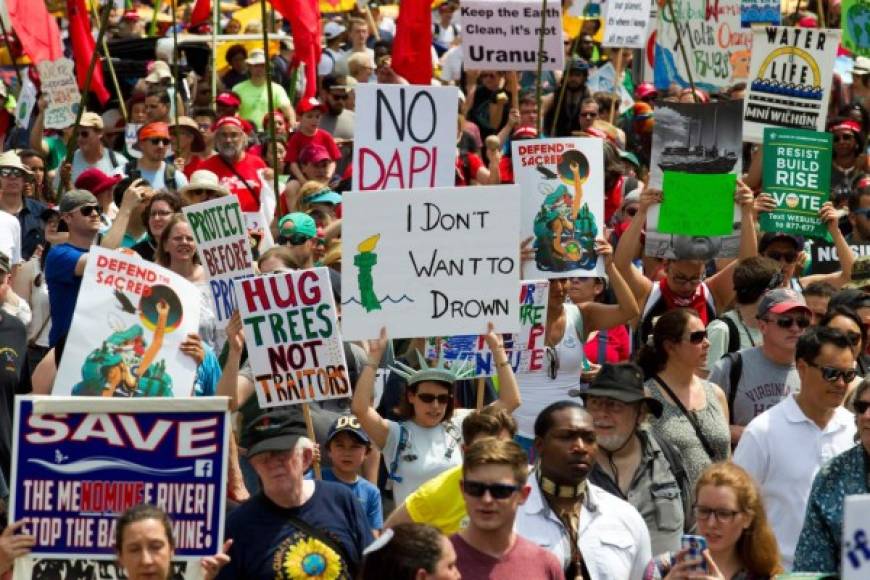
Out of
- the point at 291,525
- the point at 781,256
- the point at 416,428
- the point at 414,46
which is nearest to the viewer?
the point at 291,525

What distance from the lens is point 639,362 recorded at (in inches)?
357

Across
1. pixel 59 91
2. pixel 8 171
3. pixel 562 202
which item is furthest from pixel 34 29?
pixel 562 202

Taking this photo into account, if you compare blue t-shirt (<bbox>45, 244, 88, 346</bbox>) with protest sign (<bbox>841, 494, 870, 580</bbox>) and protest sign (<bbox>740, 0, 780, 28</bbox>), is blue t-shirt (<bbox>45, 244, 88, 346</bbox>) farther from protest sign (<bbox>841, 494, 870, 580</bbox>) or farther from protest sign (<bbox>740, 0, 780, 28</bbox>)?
protest sign (<bbox>740, 0, 780, 28</bbox>)

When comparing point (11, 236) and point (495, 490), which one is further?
point (11, 236)

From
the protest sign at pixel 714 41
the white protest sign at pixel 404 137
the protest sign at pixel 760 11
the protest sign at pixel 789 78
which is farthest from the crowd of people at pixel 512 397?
the protest sign at pixel 760 11

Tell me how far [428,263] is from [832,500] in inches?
110

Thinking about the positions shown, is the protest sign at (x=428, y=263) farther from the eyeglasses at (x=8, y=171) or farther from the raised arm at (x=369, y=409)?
the eyeglasses at (x=8, y=171)

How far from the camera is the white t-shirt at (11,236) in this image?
11.4 meters

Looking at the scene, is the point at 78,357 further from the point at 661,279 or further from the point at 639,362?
the point at 661,279

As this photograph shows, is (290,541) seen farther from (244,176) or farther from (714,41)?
(714,41)

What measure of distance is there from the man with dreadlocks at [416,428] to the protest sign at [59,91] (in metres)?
6.60

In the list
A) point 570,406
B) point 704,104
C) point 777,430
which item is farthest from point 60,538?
point 704,104

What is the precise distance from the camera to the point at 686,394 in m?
8.80

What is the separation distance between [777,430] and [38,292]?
488cm
